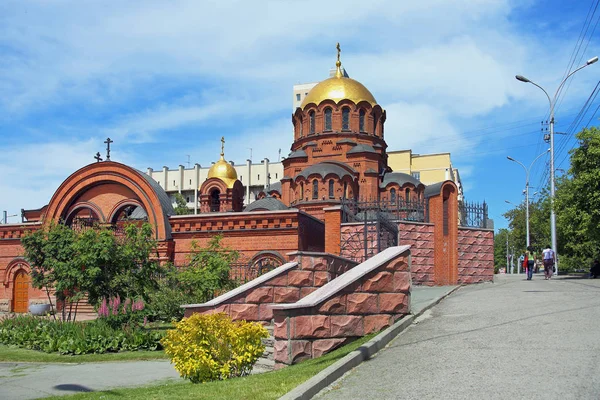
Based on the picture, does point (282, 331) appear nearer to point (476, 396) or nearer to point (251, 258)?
point (476, 396)

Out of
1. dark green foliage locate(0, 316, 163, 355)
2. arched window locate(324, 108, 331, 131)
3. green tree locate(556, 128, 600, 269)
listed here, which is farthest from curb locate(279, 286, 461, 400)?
arched window locate(324, 108, 331, 131)

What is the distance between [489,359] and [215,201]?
115 feet

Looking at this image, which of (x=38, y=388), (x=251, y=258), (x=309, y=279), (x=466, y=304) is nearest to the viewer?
(x=38, y=388)

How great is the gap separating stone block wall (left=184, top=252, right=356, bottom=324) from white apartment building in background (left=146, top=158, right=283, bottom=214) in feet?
214

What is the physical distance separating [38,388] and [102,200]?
1777 centimetres

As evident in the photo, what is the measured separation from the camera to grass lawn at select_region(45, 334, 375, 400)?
6.24 metres

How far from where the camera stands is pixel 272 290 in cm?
1235

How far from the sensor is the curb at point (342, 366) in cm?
590

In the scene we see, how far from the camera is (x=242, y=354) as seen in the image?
26.0 feet

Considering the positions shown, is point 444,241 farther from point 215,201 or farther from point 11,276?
point 215,201

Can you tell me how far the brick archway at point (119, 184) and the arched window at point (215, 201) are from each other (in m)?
14.4

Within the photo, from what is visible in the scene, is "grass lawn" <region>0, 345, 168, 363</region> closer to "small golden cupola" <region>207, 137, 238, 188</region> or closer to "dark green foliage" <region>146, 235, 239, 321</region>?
"dark green foliage" <region>146, 235, 239, 321</region>

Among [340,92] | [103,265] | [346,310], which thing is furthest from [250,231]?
[340,92]

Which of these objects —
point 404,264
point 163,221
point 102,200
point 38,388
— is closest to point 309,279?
point 404,264
